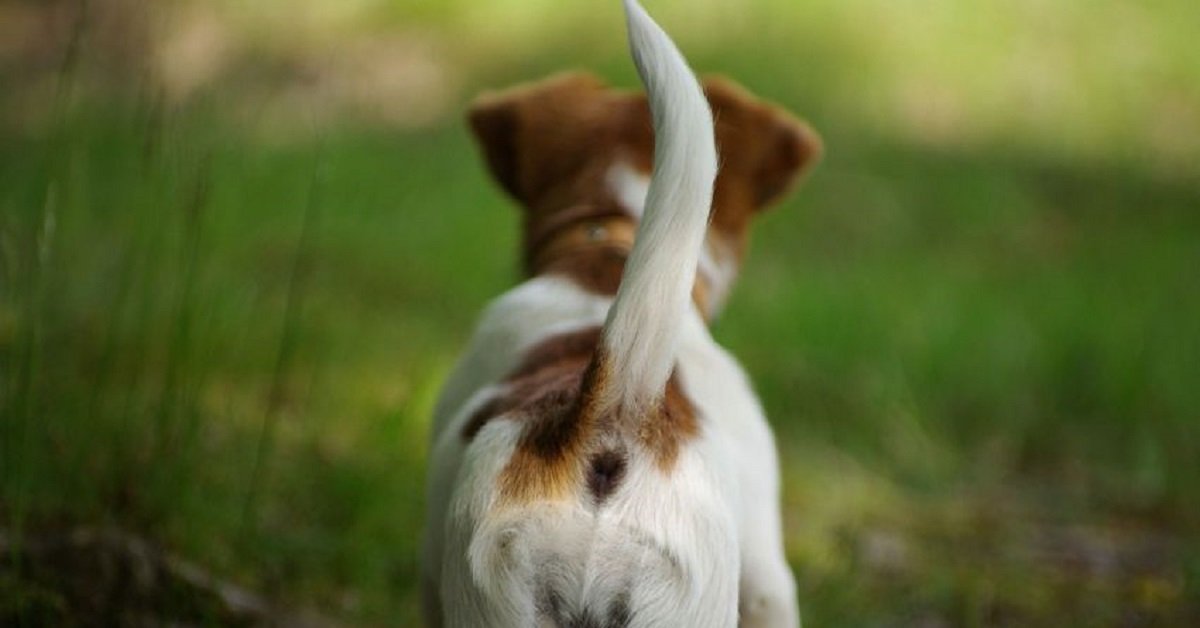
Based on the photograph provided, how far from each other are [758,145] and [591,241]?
61 centimetres

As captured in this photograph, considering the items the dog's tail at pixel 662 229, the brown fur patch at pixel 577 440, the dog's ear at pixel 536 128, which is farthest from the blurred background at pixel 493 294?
the dog's tail at pixel 662 229

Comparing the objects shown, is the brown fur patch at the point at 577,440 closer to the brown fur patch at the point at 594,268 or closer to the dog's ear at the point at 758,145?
the brown fur patch at the point at 594,268

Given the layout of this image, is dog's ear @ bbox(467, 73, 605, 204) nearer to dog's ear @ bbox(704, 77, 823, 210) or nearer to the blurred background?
dog's ear @ bbox(704, 77, 823, 210)

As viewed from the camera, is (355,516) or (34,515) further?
(355,516)

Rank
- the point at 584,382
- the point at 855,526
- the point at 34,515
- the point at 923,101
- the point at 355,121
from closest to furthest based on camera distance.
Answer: the point at 584,382 → the point at 34,515 → the point at 855,526 → the point at 355,121 → the point at 923,101

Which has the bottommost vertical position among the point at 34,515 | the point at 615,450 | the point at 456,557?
the point at 34,515

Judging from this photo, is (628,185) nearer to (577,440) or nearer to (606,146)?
(606,146)

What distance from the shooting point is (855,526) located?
5.29 metres

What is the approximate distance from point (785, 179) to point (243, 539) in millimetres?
1485

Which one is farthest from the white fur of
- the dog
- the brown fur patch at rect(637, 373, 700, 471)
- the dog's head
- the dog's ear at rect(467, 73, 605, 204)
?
the brown fur patch at rect(637, 373, 700, 471)

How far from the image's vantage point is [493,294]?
6.88 meters

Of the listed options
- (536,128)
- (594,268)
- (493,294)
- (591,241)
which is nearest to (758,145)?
(536,128)

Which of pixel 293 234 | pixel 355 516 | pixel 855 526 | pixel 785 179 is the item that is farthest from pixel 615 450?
pixel 293 234

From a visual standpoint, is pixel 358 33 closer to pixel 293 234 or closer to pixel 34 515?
pixel 293 234
